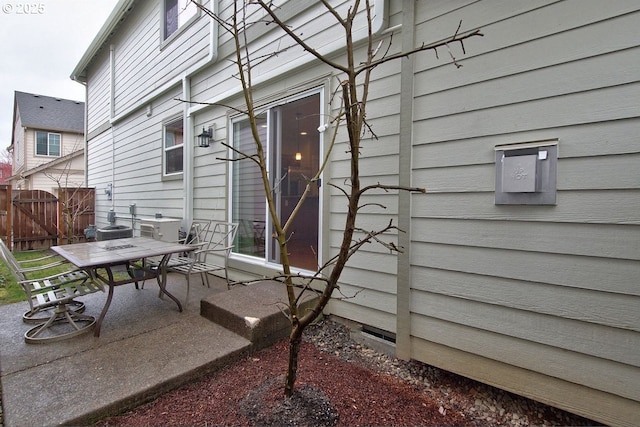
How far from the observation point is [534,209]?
1.72 meters

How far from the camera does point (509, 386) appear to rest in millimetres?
1780

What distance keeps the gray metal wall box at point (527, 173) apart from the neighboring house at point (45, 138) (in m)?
18.7

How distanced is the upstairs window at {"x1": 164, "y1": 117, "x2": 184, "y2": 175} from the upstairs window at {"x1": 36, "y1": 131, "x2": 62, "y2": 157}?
16179 mm

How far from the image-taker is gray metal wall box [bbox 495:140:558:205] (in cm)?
166

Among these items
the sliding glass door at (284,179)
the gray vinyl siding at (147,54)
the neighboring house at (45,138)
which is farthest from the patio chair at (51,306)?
the neighboring house at (45,138)

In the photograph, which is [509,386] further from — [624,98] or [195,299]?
[195,299]

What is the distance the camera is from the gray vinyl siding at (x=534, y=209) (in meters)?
1.48

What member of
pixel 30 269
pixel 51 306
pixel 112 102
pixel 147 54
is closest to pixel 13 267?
pixel 30 269

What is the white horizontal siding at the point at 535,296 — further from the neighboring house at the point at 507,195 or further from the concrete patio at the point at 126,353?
the concrete patio at the point at 126,353

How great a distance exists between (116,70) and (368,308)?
864 cm

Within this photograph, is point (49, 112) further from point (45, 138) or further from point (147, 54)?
point (147, 54)

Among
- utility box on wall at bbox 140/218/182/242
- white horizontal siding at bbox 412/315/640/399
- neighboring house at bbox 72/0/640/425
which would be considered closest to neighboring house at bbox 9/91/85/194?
utility box on wall at bbox 140/218/182/242

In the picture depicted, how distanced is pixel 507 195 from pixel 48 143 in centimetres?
2221

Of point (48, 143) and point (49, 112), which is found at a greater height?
point (49, 112)
